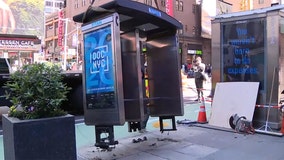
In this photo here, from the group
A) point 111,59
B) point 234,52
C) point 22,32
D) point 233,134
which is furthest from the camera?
point 22,32

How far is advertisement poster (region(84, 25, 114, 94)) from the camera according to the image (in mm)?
5441

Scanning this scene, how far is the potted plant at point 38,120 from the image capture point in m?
4.07

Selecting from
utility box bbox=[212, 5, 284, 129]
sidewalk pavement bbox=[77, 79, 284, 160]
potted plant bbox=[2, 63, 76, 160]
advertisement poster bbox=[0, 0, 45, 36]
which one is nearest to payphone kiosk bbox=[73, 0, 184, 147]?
sidewalk pavement bbox=[77, 79, 284, 160]

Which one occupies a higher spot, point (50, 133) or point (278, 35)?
point (278, 35)

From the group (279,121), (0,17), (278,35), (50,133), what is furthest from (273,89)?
(0,17)

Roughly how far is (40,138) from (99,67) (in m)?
1.82

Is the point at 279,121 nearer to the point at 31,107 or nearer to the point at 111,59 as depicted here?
the point at 111,59

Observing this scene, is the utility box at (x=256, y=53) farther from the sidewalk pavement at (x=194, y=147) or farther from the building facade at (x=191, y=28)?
the building facade at (x=191, y=28)

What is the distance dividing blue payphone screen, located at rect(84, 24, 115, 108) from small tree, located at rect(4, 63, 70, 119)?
3.57 feet

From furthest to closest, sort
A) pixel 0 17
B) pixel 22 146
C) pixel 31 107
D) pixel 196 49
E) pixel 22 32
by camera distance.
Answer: pixel 196 49 < pixel 22 32 < pixel 0 17 < pixel 31 107 < pixel 22 146

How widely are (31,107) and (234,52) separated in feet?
19.0

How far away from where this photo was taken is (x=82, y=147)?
259 inches

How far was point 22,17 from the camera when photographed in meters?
20.0

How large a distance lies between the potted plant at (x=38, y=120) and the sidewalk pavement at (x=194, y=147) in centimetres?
150
